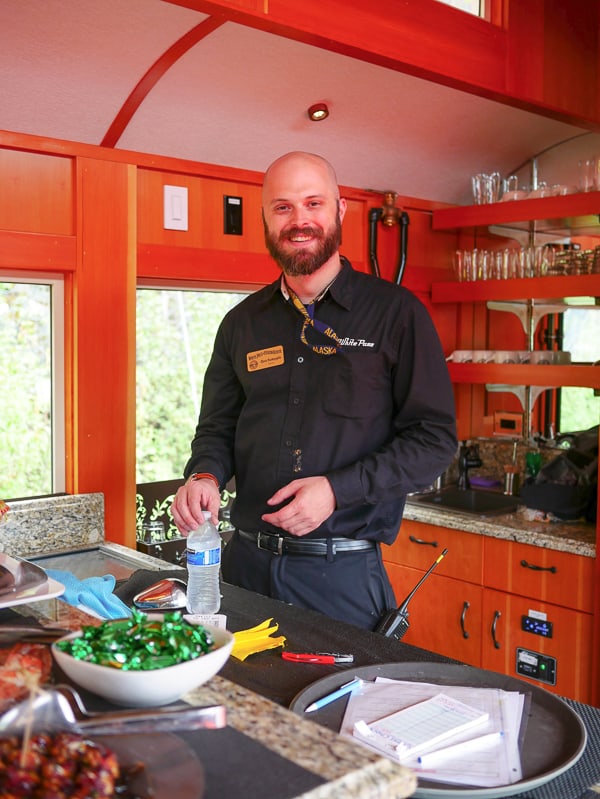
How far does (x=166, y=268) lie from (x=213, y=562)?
1560 millimetres

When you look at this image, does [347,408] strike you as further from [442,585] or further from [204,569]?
[442,585]

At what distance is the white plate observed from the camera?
5.15 feet

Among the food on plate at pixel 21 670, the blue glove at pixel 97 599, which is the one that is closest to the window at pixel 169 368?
the blue glove at pixel 97 599

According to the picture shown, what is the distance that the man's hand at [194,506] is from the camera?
83.5 inches

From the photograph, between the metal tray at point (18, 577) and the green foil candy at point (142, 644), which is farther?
the metal tray at point (18, 577)

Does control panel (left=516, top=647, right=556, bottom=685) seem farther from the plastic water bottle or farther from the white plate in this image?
the white plate

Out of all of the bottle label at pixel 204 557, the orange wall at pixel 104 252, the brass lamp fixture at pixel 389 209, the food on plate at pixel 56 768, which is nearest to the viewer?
the food on plate at pixel 56 768

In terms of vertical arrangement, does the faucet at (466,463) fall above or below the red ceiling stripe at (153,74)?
below

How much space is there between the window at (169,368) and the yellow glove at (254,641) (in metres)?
1.74

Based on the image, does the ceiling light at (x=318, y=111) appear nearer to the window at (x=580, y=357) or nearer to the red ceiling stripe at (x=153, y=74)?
the red ceiling stripe at (x=153, y=74)

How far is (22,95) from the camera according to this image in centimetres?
269

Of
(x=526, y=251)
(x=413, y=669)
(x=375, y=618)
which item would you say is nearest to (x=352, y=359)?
(x=375, y=618)

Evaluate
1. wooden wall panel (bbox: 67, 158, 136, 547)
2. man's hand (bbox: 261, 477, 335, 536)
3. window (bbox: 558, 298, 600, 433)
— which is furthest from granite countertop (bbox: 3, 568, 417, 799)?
window (bbox: 558, 298, 600, 433)

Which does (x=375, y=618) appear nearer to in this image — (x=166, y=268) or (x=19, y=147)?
Result: (x=166, y=268)
